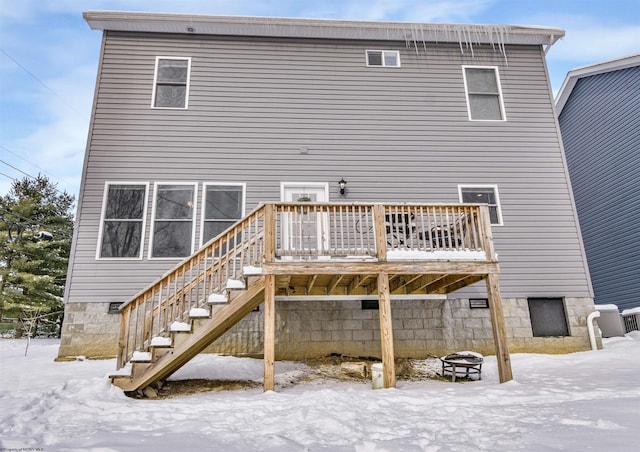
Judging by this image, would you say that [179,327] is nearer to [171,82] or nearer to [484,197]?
[171,82]

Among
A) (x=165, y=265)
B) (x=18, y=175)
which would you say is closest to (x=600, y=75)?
(x=165, y=265)

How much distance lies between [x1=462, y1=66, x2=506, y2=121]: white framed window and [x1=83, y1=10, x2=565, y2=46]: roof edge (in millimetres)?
726

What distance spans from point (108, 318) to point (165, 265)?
4.59ft

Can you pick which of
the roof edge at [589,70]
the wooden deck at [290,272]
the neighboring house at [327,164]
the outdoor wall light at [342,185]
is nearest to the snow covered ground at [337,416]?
the wooden deck at [290,272]

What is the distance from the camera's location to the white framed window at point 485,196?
8.14 metres

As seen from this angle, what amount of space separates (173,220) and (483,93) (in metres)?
7.66

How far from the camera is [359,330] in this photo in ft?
24.4

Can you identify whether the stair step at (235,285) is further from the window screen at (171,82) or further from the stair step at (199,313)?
the window screen at (171,82)

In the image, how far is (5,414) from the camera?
11.1 ft

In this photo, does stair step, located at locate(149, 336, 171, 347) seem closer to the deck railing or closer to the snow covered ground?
the deck railing

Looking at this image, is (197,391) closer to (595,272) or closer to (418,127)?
(418,127)

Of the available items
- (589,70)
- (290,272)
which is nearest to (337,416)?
(290,272)

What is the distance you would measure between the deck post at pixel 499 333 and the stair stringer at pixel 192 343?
11.1ft

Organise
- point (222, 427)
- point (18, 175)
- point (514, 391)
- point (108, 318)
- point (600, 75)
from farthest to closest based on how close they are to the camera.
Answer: point (18, 175) < point (600, 75) < point (108, 318) < point (514, 391) < point (222, 427)
